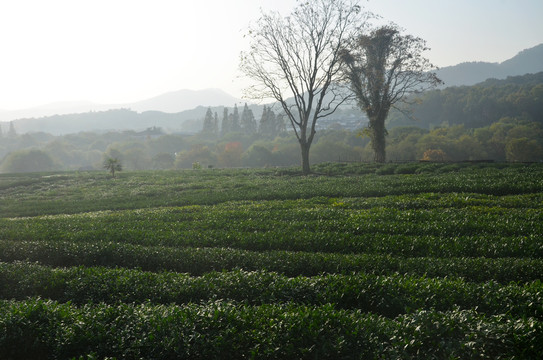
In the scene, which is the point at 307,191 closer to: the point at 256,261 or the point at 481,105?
the point at 256,261

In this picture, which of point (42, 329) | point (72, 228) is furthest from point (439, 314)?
point (72, 228)

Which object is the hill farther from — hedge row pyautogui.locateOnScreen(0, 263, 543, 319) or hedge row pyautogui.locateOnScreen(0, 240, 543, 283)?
hedge row pyautogui.locateOnScreen(0, 263, 543, 319)

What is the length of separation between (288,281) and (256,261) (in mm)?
2904

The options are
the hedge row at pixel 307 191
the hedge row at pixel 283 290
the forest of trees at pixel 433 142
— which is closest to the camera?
the hedge row at pixel 283 290

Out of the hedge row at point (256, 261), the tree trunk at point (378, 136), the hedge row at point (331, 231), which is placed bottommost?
the hedge row at point (256, 261)

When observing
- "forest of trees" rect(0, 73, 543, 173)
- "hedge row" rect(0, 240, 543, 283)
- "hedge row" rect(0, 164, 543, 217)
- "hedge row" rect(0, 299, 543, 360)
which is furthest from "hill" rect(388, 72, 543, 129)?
"hedge row" rect(0, 299, 543, 360)

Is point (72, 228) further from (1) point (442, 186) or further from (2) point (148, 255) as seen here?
(1) point (442, 186)

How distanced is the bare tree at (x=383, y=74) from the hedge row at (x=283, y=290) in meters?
41.1

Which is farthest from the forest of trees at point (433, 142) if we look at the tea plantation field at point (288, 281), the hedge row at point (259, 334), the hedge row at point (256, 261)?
the hedge row at point (259, 334)

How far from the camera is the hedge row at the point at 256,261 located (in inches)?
397

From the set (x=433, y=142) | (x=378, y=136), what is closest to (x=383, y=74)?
(x=378, y=136)

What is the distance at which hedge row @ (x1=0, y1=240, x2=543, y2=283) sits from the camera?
1008cm

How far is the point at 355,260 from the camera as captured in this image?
11.2 m

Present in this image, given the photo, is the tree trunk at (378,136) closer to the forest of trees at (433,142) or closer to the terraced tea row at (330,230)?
the terraced tea row at (330,230)
